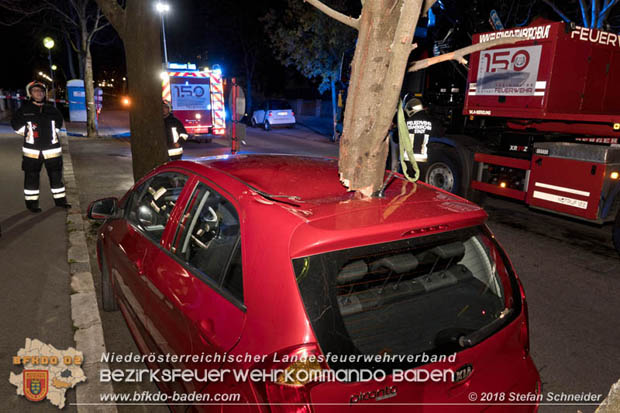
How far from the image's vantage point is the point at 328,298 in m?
1.70

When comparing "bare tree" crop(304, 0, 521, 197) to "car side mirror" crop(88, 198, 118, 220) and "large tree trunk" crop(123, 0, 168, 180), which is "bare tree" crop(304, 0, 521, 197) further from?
"large tree trunk" crop(123, 0, 168, 180)

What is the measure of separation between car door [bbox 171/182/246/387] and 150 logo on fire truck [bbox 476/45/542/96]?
5551mm

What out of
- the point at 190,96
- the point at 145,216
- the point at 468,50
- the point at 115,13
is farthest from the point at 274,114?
the point at 468,50

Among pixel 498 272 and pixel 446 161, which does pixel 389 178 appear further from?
pixel 446 161

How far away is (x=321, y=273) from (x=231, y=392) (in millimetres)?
602

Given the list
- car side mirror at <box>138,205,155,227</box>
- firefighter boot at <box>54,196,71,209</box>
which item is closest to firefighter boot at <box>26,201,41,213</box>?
firefighter boot at <box>54,196,71,209</box>

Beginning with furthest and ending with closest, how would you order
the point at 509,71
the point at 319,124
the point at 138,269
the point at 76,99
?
the point at 319,124, the point at 76,99, the point at 509,71, the point at 138,269

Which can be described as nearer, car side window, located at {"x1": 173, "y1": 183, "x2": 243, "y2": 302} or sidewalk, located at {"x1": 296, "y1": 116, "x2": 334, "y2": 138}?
car side window, located at {"x1": 173, "y1": 183, "x2": 243, "y2": 302}

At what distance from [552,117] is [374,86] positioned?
4.93 metres

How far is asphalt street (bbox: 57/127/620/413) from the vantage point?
3.38 meters

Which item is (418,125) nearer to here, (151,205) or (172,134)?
(172,134)

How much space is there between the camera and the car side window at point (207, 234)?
2346 millimetres

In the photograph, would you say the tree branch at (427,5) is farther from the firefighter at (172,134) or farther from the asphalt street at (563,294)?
the firefighter at (172,134)

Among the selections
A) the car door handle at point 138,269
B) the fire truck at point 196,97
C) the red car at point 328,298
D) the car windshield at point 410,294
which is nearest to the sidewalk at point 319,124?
the fire truck at point 196,97
